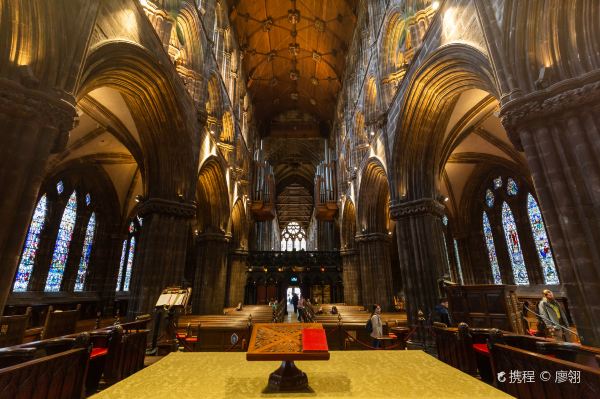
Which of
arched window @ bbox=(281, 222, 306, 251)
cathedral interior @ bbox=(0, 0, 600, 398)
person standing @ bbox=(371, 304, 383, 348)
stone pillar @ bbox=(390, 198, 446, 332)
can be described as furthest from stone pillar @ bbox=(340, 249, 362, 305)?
arched window @ bbox=(281, 222, 306, 251)

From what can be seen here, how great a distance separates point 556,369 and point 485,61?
5.53 meters

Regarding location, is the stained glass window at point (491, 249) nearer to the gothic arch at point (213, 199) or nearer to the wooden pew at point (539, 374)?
the wooden pew at point (539, 374)

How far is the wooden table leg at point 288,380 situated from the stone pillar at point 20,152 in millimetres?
3739

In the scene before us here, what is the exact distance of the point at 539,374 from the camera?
9.30ft

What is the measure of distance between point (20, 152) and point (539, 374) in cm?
690

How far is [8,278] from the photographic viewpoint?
3.76 meters

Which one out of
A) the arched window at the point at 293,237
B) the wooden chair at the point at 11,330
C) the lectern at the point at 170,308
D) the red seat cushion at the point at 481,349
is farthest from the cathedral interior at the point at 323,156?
the arched window at the point at 293,237

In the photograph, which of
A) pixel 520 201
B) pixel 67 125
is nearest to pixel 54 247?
pixel 67 125

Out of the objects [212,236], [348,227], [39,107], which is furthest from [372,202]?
[39,107]

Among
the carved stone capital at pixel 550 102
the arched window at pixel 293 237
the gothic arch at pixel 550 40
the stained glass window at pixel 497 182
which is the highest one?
the arched window at pixel 293 237

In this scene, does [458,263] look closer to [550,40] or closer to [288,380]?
[550,40]

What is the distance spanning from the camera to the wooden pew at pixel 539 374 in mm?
2430

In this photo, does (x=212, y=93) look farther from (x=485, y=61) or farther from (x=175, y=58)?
(x=485, y=61)

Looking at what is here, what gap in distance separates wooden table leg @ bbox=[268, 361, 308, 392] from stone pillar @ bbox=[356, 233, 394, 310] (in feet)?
40.6
